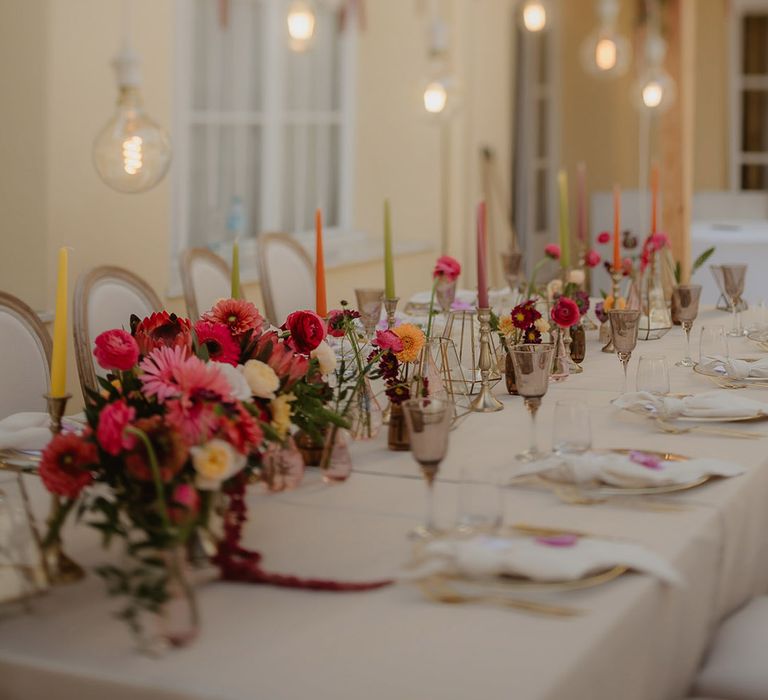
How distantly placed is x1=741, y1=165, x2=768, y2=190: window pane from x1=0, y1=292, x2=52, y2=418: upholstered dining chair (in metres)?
7.35

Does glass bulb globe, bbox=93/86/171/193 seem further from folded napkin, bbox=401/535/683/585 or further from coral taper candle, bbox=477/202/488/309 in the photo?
folded napkin, bbox=401/535/683/585

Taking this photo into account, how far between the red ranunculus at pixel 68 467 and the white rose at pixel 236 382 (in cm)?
19

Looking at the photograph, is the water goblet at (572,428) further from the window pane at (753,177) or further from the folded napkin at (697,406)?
the window pane at (753,177)

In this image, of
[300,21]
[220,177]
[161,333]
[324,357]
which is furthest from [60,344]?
[220,177]

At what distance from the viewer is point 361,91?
234 inches

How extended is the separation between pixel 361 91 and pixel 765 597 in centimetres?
446

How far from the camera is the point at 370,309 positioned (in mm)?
2725

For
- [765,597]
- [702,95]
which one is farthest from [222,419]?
[702,95]

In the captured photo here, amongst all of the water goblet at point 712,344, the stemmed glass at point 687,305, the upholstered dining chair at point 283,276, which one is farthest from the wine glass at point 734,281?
the upholstered dining chair at point 283,276

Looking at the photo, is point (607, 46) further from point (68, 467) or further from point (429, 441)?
point (68, 467)

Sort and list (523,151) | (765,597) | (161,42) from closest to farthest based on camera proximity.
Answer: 1. (765,597)
2. (161,42)
3. (523,151)

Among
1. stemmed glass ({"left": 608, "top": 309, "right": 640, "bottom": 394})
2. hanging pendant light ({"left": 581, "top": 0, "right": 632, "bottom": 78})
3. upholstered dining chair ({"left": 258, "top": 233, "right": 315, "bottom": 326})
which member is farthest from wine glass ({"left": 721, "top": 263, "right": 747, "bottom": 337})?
hanging pendant light ({"left": 581, "top": 0, "right": 632, "bottom": 78})

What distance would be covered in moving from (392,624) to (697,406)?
3.52ft

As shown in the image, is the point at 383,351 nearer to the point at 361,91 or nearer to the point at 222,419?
the point at 222,419
